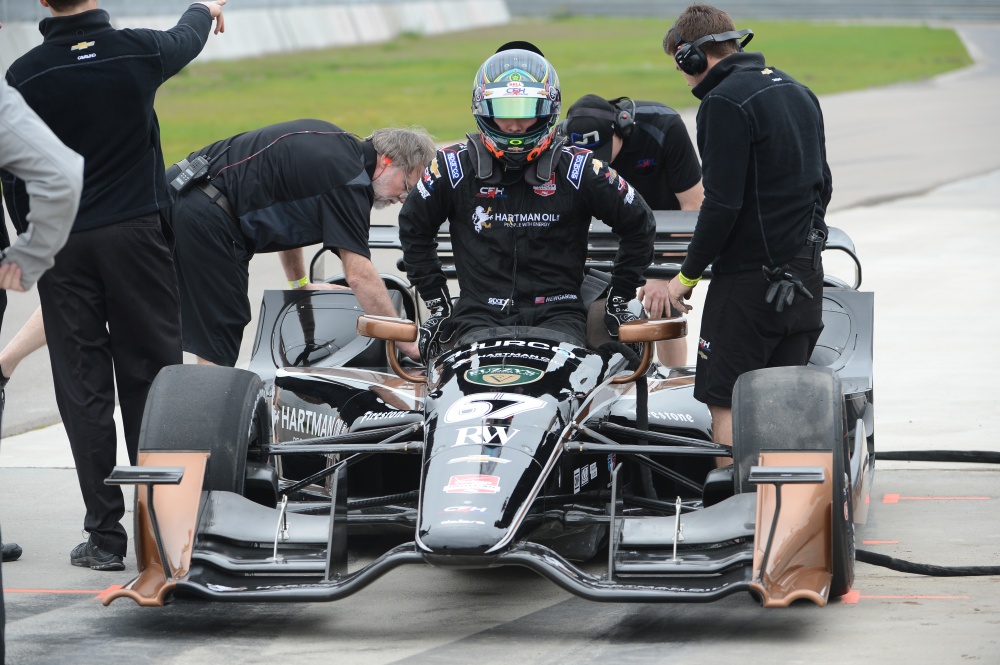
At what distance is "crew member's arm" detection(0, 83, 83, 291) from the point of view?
4.15 m

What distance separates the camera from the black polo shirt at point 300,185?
6852mm

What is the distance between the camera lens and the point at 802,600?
4859 millimetres

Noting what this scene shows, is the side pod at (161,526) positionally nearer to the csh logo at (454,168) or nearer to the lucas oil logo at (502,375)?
the lucas oil logo at (502,375)

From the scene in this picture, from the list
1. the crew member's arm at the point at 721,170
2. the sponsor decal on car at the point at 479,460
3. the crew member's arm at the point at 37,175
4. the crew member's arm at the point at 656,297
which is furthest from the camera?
the crew member's arm at the point at 656,297

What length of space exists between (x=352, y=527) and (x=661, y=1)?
7033 centimetres

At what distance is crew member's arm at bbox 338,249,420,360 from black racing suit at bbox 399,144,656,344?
2.25ft

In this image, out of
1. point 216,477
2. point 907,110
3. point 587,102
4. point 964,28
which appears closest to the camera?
point 216,477

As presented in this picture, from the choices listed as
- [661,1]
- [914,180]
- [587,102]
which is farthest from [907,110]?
[661,1]

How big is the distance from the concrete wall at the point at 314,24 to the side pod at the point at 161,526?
23.3m

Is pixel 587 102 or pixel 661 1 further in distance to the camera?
pixel 661 1

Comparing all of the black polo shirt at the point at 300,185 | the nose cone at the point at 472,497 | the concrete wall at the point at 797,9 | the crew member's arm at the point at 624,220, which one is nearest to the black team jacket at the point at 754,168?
the crew member's arm at the point at 624,220

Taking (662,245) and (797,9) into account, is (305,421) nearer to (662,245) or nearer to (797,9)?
(662,245)

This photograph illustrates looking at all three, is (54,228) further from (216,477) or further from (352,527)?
(352,527)

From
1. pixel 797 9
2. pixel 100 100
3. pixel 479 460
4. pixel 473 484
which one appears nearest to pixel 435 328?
pixel 479 460
